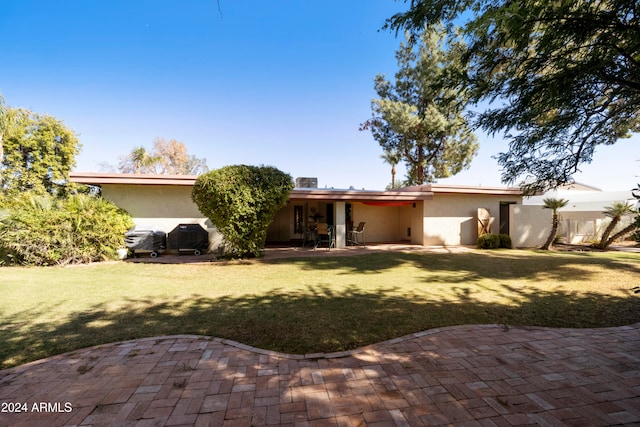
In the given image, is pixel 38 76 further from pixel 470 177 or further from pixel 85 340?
pixel 470 177

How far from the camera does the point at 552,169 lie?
23.0ft

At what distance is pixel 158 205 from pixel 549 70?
13.1 meters

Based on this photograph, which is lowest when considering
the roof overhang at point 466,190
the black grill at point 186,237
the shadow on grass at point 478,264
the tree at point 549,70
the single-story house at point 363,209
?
the shadow on grass at point 478,264

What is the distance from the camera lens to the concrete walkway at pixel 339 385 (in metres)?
2.07

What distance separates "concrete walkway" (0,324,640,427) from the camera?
81.4 inches

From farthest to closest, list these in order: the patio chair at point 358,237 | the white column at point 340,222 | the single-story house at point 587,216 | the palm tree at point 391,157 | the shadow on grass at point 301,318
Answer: the palm tree at point 391,157, the single-story house at point 587,216, the patio chair at point 358,237, the white column at point 340,222, the shadow on grass at point 301,318

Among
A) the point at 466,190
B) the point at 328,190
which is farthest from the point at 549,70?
the point at 466,190

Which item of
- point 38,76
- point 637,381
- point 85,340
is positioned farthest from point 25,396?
point 38,76

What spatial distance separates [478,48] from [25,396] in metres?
8.80

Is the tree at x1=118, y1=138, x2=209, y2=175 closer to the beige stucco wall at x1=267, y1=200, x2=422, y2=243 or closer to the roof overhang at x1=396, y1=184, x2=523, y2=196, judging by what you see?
the beige stucco wall at x1=267, y1=200, x2=422, y2=243

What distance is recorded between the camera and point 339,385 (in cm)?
246

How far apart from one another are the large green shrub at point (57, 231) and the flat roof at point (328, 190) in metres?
1.20

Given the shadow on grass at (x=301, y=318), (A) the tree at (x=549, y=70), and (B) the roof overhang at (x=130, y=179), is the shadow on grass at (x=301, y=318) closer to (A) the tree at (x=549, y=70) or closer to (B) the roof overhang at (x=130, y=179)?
(A) the tree at (x=549, y=70)

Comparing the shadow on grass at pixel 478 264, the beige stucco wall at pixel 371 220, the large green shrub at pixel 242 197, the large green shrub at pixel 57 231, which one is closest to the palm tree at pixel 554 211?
the shadow on grass at pixel 478 264
